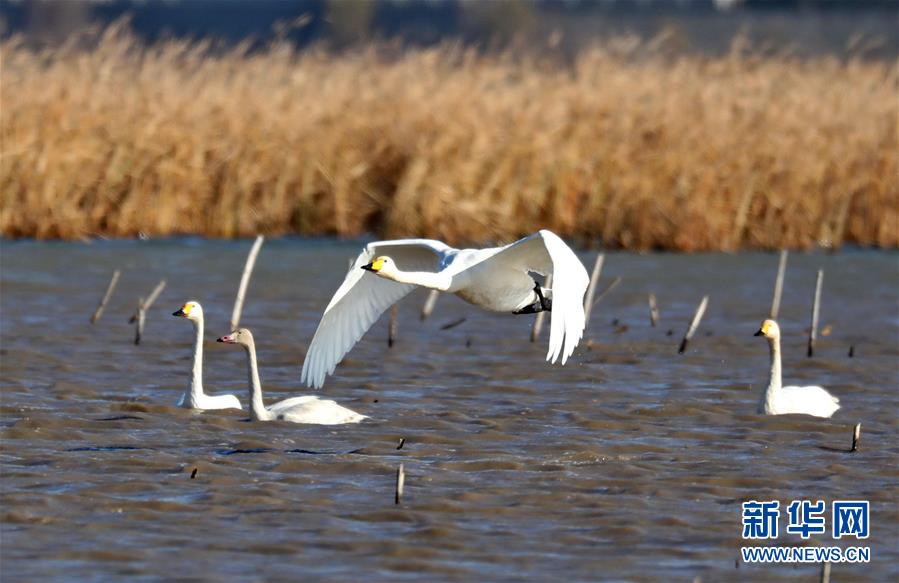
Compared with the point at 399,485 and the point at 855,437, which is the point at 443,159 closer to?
the point at 855,437

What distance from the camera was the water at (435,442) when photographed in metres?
6.80

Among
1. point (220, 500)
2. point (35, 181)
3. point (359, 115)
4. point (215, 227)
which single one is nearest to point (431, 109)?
point (359, 115)

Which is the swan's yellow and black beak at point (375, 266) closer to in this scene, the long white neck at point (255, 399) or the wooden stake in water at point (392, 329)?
the long white neck at point (255, 399)

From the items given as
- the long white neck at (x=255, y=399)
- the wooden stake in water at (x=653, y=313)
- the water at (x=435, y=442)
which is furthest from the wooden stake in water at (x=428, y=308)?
the long white neck at (x=255, y=399)

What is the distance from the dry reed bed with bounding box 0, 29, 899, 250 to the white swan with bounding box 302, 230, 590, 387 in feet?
22.6

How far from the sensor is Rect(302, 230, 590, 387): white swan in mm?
7973

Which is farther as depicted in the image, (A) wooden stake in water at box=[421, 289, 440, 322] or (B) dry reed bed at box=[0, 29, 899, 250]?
(B) dry reed bed at box=[0, 29, 899, 250]

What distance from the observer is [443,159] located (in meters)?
16.7

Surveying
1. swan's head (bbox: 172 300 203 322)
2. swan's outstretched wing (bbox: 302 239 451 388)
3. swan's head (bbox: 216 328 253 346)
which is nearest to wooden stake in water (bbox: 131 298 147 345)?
swan's head (bbox: 172 300 203 322)

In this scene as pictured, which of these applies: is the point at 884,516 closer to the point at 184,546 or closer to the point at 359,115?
the point at 184,546

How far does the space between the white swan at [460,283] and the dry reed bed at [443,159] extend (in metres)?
6.90

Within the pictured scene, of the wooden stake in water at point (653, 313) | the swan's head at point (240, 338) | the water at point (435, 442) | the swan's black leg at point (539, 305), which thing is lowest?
the water at point (435, 442)

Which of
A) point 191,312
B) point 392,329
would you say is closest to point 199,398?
point 191,312

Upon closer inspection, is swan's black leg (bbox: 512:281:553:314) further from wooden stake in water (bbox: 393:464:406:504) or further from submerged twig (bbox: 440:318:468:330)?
submerged twig (bbox: 440:318:468:330)
